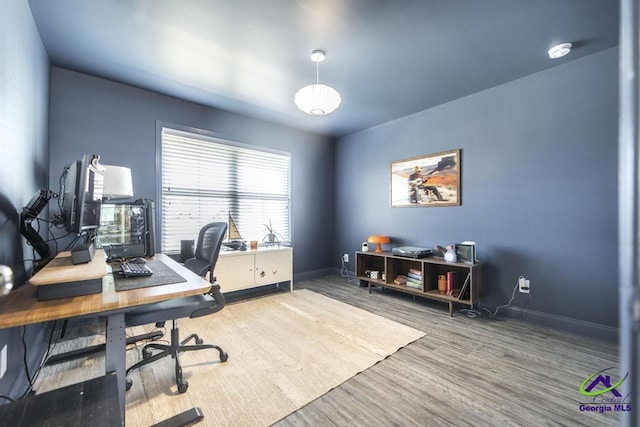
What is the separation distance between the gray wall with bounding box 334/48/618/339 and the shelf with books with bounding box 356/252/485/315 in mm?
302

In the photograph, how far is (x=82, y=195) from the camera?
4.55ft

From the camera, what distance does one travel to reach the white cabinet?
321 centimetres

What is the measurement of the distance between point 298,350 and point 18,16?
2.88 metres

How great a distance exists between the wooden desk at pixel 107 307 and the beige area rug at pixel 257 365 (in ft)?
1.61

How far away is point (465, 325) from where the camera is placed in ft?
8.72

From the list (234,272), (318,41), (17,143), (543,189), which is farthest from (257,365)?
(543,189)

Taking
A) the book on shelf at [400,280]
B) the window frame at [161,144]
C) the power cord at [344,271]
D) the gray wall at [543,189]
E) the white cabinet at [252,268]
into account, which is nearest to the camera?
the gray wall at [543,189]

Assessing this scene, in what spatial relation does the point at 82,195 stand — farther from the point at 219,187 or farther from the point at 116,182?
the point at 219,187

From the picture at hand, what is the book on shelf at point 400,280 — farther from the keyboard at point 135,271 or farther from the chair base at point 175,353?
the keyboard at point 135,271

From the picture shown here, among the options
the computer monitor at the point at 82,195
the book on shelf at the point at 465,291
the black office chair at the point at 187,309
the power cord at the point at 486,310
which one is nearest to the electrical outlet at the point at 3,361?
the black office chair at the point at 187,309

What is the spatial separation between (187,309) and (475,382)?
6.28ft

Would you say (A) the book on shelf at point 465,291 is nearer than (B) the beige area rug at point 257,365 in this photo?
No

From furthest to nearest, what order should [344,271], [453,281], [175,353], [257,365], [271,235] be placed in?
[344,271] → [271,235] → [453,281] → [257,365] → [175,353]

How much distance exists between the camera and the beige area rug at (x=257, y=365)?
1583 mm
